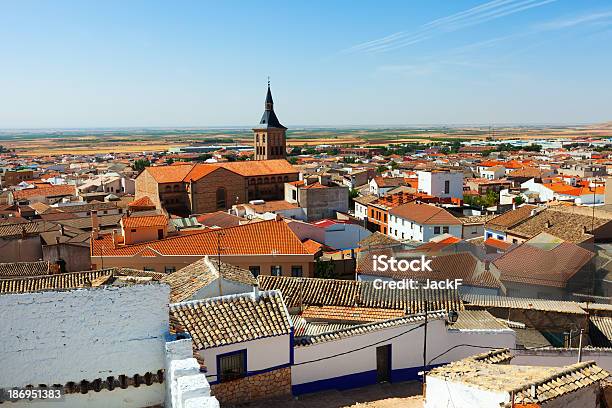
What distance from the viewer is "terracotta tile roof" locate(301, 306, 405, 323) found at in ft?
47.9

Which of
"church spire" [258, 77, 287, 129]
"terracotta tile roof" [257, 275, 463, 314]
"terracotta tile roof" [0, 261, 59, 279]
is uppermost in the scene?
"church spire" [258, 77, 287, 129]

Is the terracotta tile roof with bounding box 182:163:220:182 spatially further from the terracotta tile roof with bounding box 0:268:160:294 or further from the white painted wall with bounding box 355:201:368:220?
the terracotta tile roof with bounding box 0:268:160:294

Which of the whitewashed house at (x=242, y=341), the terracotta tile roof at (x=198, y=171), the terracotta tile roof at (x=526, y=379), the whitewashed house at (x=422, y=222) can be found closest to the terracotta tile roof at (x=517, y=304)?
the whitewashed house at (x=242, y=341)

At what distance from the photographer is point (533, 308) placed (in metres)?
15.2

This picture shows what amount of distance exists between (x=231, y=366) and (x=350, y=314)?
4.84 metres

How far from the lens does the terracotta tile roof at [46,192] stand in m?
53.2

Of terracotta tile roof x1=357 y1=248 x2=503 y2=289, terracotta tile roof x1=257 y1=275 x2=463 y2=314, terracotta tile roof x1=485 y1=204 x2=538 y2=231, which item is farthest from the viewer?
terracotta tile roof x1=485 y1=204 x2=538 y2=231

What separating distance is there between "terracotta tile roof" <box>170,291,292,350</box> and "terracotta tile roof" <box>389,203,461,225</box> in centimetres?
2351

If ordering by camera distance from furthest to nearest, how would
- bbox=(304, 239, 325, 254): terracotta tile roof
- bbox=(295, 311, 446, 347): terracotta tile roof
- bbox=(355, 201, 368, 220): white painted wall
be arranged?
bbox=(355, 201, 368, 220): white painted wall < bbox=(304, 239, 325, 254): terracotta tile roof < bbox=(295, 311, 446, 347): terracotta tile roof

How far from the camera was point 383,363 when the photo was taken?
1259cm

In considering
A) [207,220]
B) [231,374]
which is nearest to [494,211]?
[207,220]

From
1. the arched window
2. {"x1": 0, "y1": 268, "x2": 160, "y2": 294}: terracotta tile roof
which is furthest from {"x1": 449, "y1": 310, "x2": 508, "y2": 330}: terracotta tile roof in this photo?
the arched window

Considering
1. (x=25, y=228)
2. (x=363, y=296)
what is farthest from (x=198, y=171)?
(x=363, y=296)

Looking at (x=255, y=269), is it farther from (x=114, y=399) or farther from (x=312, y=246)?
(x=114, y=399)
